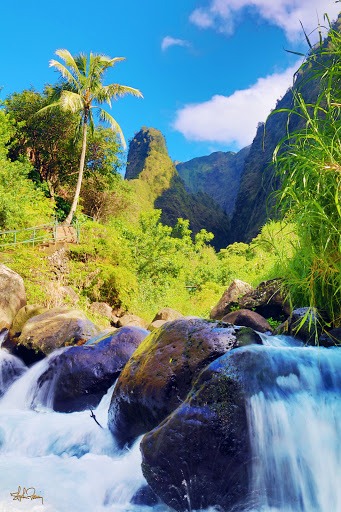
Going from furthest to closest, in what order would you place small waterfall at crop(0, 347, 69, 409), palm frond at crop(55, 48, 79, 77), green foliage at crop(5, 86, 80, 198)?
green foliage at crop(5, 86, 80, 198)
palm frond at crop(55, 48, 79, 77)
small waterfall at crop(0, 347, 69, 409)

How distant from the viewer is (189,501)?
3020mm

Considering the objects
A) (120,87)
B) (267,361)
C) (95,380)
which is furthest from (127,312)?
(120,87)

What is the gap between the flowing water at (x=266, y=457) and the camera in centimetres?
295

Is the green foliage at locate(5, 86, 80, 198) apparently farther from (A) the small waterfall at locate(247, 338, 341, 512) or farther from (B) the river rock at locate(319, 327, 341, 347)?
(A) the small waterfall at locate(247, 338, 341, 512)

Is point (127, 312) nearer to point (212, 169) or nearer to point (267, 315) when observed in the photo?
point (267, 315)

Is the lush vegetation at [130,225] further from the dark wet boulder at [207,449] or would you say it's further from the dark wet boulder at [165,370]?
the dark wet boulder at [207,449]

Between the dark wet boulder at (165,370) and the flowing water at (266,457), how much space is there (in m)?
0.30

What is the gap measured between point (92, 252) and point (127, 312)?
2559 millimetres

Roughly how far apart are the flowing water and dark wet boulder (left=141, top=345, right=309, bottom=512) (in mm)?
100

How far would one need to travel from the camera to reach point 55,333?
23.0 ft

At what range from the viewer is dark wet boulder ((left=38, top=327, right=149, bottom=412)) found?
5.60m

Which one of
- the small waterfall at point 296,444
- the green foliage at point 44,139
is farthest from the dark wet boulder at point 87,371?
the green foliage at point 44,139

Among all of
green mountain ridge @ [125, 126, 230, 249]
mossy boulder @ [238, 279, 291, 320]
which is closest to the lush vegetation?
mossy boulder @ [238, 279, 291, 320]

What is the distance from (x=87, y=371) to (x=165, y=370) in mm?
2188
